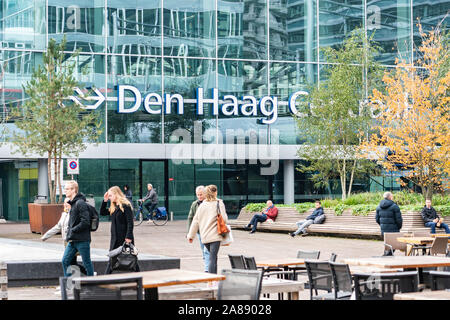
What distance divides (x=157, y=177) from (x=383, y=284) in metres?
29.5

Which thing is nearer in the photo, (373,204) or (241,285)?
(241,285)

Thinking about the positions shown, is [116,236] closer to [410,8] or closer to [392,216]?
[392,216]

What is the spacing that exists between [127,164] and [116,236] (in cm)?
2517

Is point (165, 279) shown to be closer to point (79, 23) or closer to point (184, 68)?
point (79, 23)

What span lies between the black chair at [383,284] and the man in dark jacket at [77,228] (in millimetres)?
4891

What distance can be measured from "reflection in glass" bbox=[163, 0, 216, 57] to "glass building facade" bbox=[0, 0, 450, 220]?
5 cm

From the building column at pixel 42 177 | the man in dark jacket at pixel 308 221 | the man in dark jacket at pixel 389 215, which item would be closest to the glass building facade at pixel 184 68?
the building column at pixel 42 177

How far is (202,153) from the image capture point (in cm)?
3719

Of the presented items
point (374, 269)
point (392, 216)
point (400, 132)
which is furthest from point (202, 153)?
point (374, 269)

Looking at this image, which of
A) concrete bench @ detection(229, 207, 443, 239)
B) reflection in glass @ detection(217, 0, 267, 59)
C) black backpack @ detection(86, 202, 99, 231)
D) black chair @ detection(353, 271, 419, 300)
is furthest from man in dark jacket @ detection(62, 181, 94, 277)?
reflection in glass @ detection(217, 0, 267, 59)

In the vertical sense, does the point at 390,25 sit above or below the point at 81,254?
above

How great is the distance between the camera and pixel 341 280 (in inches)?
349

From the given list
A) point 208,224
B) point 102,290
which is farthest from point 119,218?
point 102,290

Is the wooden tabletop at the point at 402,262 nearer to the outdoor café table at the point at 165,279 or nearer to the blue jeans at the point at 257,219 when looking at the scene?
the outdoor café table at the point at 165,279
